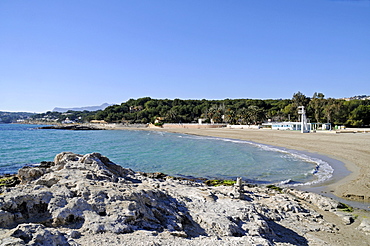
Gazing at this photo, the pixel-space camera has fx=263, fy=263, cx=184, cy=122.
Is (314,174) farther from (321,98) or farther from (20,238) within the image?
(321,98)

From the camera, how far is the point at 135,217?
4.88m

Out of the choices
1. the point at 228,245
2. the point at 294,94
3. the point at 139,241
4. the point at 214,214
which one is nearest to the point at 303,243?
the point at 214,214

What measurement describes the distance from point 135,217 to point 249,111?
256 ft

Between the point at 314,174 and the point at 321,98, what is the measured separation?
188ft

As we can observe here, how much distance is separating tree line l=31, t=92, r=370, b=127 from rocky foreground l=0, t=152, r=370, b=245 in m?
57.8

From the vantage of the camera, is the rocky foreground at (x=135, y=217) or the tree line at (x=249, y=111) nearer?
the rocky foreground at (x=135, y=217)

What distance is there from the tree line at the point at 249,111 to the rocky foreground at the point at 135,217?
190 feet

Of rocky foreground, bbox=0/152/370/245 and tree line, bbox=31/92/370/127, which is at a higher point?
tree line, bbox=31/92/370/127

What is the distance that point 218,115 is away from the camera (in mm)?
94438

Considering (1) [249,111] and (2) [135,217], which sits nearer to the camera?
(2) [135,217]

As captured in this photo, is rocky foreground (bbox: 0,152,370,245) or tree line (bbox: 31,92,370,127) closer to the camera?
rocky foreground (bbox: 0,152,370,245)

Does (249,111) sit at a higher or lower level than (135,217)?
higher

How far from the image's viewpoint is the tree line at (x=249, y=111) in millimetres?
60875

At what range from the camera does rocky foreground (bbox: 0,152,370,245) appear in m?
4.24
